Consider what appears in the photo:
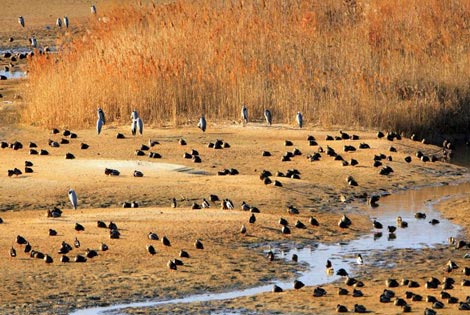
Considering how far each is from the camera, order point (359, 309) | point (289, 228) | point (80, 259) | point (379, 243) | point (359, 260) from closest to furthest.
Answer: point (359, 309)
point (80, 259)
point (359, 260)
point (379, 243)
point (289, 228)

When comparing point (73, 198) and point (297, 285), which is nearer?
point (297, 285)

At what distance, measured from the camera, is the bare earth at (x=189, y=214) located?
12.6 meters

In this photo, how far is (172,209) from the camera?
54.4 feet

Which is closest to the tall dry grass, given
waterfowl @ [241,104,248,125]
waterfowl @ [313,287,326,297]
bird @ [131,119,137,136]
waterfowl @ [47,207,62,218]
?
waterfowl @ [241,104,248,125]

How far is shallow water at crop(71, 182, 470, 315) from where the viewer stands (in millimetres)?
12734

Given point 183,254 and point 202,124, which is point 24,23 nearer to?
point 202,124

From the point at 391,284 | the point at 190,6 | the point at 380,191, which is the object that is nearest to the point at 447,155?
the point at 380,191

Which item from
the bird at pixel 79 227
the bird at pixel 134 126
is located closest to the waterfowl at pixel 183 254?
the bird at pixel 79 227

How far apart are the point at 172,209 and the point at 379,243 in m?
2.97

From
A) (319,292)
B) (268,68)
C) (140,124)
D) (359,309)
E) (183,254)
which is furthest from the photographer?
(268,68)

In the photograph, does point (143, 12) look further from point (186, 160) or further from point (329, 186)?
point (329, 186)

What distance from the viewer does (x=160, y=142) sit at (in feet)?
71.9

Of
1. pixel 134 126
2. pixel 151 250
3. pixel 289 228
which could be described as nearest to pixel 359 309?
pixel 151 250

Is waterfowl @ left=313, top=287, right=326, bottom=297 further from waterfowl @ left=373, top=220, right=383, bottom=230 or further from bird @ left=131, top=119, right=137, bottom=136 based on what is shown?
bird @ left=131, top=119, right=137, bottom=136
